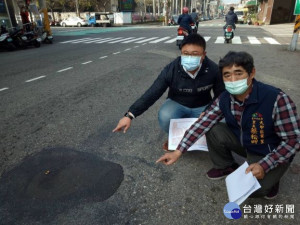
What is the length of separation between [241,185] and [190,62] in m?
1.34

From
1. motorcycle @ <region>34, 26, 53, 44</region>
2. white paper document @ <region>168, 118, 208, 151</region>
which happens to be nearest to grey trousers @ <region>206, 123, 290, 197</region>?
white paper document @ <region>168, 118, 208, 151</region>

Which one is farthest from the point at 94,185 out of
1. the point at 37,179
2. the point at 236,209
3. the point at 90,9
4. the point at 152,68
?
the point at 90,9

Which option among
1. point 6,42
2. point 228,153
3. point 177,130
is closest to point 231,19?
point 6,42

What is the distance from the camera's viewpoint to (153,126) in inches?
140

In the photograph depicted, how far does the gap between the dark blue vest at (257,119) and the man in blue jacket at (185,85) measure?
64 cm

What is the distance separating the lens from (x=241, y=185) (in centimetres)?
177

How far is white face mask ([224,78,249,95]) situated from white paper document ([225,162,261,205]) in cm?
59

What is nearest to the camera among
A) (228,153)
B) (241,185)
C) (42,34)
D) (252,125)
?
(241,185)

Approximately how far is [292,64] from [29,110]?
7593mm

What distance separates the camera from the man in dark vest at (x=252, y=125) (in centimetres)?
174

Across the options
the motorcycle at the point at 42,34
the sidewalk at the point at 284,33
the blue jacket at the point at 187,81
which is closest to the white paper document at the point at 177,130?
the blue jacket at the point at 187,81

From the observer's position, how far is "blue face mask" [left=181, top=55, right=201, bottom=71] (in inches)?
99.0

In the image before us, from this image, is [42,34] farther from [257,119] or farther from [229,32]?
[257,119]

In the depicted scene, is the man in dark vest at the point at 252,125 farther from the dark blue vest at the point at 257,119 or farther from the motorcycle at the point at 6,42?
the motorcycle at the point at 6,42
